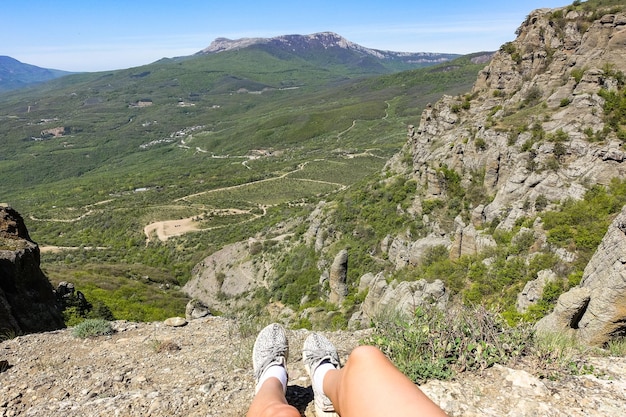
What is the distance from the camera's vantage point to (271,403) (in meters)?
3.25

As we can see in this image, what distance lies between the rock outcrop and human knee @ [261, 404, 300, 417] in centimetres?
540

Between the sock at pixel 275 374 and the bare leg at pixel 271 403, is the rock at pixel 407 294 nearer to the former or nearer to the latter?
the sock at pixel 275 374

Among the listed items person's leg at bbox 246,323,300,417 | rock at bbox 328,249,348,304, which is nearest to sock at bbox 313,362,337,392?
person's leg at bbox 246,323,300,417

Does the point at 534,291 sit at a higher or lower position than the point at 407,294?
higher

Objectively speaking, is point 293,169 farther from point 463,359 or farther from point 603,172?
point 463,359

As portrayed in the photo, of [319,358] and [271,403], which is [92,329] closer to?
[319,358]

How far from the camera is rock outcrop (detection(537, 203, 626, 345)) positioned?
263 inches

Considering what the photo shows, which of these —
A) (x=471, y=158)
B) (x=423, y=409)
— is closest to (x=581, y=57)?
(x=471, y=158)

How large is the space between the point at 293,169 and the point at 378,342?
97344 mm

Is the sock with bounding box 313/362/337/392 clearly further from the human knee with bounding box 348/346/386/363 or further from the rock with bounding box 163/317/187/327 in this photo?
the rock with bounding box 163/317/187/327

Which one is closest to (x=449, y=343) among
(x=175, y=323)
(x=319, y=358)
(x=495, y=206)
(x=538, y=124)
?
(x=319, y=358)

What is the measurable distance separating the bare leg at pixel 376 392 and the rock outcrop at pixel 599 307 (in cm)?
496

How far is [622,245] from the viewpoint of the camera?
7605 mm

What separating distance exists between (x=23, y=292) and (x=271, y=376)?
10015 mm
